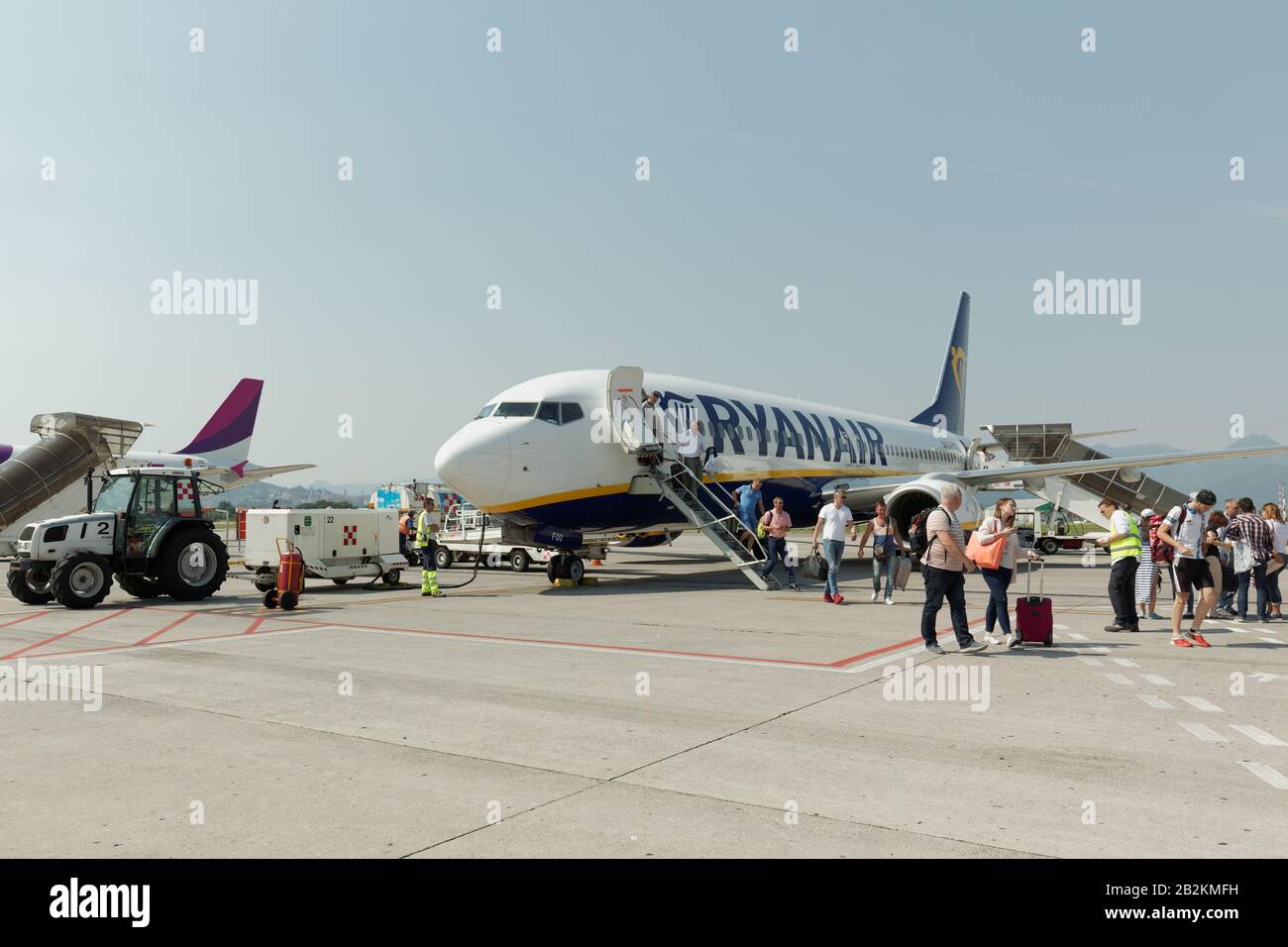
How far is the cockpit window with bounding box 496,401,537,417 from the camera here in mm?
17734

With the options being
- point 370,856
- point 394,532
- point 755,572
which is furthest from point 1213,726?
point 394,532

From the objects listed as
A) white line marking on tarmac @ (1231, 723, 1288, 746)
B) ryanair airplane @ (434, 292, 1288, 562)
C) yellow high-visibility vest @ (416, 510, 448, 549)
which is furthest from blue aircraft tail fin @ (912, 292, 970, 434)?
white line marking on tarmac @ (1231, 723, 1288, 746)

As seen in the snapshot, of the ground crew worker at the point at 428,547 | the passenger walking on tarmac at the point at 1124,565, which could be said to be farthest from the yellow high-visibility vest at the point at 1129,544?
the ground crew worker at the point at 428,547

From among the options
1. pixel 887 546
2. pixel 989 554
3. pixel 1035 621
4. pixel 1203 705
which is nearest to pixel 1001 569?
pixel 989 554

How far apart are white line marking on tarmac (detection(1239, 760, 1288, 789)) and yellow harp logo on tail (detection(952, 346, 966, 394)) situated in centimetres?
3492

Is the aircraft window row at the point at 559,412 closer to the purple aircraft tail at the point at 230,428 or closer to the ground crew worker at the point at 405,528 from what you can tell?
the ground crew worker at the point at 405,528

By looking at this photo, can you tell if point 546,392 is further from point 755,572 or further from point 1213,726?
point 1213,726

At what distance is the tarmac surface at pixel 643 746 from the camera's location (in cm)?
441

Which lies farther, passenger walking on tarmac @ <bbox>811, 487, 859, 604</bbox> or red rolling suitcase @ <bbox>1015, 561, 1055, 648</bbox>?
passenger walking on tarmac @ <bbox>811, 487, 859, 604</bbox>

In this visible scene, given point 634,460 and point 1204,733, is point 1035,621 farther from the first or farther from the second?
point 634,460

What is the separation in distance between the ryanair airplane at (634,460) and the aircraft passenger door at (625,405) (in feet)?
0.10

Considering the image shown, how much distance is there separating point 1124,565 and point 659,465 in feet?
29.8

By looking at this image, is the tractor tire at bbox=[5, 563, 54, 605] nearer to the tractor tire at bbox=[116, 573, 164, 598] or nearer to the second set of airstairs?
the tractor tire at bbox=[116, 573, 164, 598]
